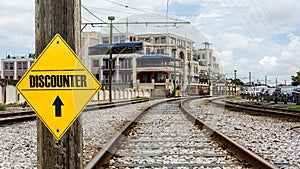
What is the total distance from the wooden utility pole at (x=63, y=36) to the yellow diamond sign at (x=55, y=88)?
2.6 inches

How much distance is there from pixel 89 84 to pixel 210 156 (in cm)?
409

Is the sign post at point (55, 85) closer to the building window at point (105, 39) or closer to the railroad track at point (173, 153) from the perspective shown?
the railroad track at point (173, 153)

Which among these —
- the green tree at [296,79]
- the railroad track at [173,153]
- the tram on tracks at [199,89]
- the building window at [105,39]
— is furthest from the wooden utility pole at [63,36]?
the green tree at [296,79]

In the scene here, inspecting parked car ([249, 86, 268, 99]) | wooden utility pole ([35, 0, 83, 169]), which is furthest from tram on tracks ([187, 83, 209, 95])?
wooden utility pole ([35, 0, 83, 169])

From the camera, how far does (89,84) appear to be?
123 inches

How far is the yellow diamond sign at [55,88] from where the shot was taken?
3.02 metres

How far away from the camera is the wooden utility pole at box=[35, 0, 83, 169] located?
2965 mm

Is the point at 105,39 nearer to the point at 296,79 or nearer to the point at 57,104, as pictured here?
the point at 57,104

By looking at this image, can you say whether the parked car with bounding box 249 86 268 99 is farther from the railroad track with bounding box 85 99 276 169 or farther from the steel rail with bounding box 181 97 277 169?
the steel rail with bounding box 181 97 277 169

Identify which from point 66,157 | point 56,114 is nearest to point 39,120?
point 56,114

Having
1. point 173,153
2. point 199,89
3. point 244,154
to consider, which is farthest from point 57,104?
point 199,89

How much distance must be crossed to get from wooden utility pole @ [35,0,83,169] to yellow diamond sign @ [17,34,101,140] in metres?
0.06

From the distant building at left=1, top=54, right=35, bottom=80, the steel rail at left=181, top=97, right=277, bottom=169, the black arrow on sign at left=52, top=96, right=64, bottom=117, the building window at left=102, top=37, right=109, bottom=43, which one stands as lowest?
the steel rail at left=181, top=97, right=277, bottom=169

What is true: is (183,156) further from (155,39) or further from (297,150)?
(155,39)
